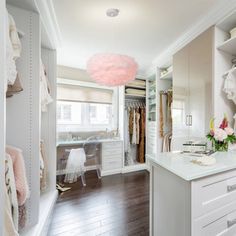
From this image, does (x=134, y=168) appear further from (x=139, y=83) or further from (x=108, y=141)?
(x=139, y=83)

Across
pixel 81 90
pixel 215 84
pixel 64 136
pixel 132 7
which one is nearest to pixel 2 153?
pixel 132 7

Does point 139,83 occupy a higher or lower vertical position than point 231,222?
higher

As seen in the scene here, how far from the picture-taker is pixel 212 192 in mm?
961

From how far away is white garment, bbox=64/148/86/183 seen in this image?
2.83 metres

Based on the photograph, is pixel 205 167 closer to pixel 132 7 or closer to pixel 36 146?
pixel 36 146

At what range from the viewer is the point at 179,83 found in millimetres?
2371

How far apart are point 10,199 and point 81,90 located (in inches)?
114

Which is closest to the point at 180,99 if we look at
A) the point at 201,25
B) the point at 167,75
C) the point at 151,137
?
the point at 167,75

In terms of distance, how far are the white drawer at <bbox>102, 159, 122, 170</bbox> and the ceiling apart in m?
2.28

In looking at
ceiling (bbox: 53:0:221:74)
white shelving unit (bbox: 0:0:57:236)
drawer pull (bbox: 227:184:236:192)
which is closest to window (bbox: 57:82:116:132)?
ceiling (bbox: 53:0:221:74)

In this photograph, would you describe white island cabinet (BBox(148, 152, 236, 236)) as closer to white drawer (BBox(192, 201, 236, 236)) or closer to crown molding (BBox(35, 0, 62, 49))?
white drawer (BBox(192, 201, 236, 236))

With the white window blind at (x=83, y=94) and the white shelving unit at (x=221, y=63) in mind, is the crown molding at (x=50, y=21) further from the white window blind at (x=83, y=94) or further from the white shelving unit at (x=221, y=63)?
the white shelving unit at (x=221, y=63)

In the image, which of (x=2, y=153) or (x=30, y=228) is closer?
(x=2, y=153)

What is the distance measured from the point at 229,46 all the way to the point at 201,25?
426 mm
